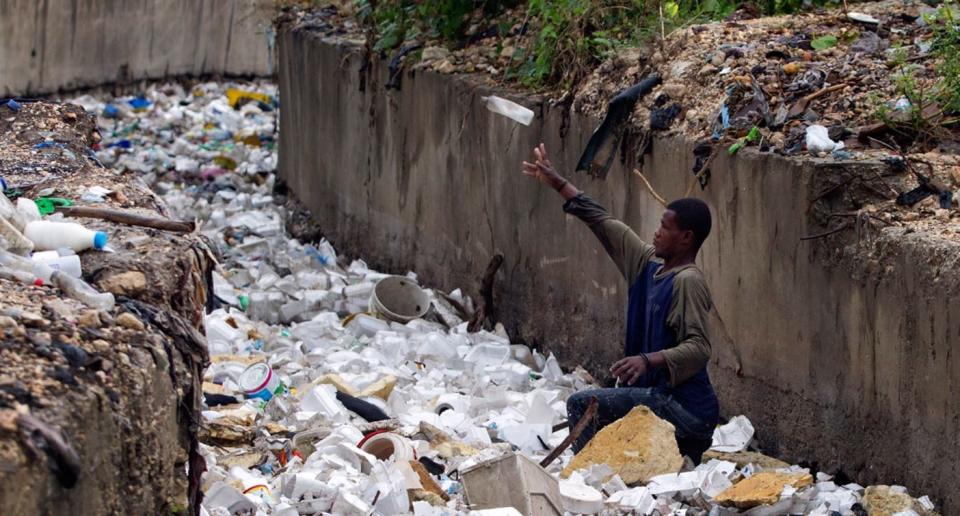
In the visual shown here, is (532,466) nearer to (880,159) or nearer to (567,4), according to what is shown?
(880,159)

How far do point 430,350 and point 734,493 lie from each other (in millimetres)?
3546

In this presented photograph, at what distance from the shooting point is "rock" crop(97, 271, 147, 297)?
409 centimetres

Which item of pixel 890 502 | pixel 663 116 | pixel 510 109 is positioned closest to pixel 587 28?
pixel 510 109

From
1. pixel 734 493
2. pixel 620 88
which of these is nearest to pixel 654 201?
pixel 620 88

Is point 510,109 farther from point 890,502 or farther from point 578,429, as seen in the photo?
point 890,502

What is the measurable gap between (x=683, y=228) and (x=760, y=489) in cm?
108

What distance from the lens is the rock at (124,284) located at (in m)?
4.09

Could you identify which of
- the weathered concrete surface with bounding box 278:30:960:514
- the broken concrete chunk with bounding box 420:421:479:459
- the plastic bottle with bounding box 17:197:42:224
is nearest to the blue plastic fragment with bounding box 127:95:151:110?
the weathered concrete surface with bounding box 278:30:960:514

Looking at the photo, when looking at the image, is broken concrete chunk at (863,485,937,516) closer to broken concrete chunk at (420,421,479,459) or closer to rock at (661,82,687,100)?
broken concrete chunk at (420,421,479,459)

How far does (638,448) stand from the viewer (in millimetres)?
5730

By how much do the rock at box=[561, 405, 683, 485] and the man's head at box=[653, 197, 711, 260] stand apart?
2.15ft

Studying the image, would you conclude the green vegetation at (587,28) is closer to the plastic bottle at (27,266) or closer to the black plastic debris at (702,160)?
the black plastic debris at (702,160)

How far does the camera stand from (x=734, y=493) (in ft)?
18.0

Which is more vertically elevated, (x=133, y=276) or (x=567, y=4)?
(x=567, y=4)
